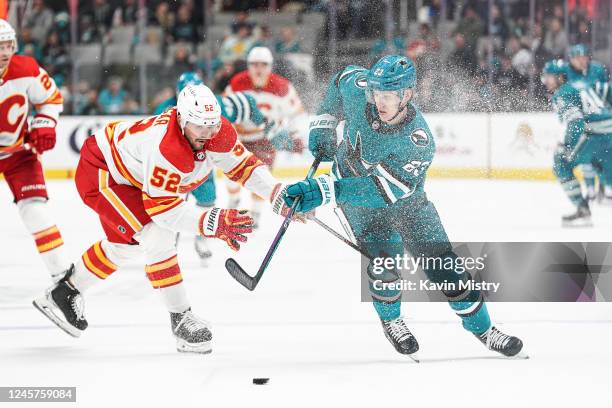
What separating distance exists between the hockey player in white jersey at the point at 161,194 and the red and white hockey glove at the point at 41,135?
0.73m

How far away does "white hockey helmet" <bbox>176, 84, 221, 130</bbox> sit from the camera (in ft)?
9.16

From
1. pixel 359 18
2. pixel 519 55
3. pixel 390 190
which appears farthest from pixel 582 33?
pixel 390 190

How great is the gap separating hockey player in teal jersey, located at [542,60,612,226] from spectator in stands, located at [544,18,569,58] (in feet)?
3.88

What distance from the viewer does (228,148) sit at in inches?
118

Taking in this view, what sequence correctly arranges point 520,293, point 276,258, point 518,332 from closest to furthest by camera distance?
point 518,332 → point 520,293 → point 276,258

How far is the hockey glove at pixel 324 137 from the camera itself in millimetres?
3262

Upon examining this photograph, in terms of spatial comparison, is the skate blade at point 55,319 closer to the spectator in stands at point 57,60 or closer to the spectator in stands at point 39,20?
the spectator in stands at point 57,60

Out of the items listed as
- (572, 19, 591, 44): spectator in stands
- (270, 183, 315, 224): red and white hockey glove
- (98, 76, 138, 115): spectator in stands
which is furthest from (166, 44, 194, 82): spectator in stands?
(270, 183, 315, 224): red and white hockey glove

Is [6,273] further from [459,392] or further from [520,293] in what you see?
[459,392]

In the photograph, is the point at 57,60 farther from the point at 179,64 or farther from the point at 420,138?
the point at 420,138

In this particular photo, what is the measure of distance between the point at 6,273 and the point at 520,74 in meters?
2.89

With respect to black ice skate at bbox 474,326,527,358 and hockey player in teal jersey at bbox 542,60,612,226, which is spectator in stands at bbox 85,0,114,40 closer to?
hockey player in teal jersey at bbox 542,60,612,226

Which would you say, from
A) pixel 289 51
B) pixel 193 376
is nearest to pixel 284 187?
pixel 193 376

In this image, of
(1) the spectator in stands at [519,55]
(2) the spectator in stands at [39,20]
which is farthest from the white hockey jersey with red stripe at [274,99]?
(2) the spectator in stands at [39,20]
